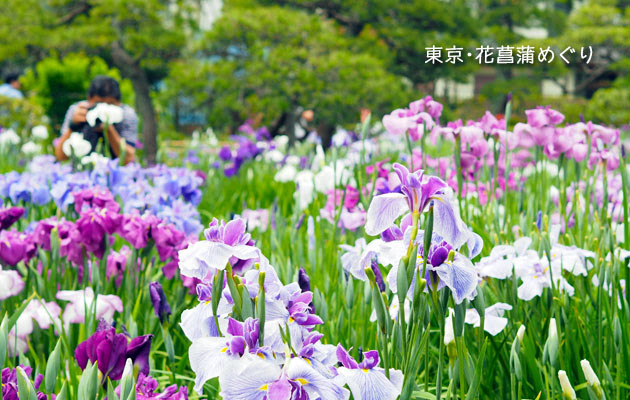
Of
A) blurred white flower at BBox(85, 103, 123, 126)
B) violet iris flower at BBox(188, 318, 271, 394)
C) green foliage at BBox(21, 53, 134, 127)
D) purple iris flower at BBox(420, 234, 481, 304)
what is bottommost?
violet iris flower at BBox(188, 318, 271, 394)

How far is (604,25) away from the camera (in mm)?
15141

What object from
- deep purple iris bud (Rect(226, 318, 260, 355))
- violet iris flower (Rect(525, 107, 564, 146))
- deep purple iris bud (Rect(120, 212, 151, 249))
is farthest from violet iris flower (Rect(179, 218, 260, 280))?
violet iris flower (Rect(525, 107, 564, 146))

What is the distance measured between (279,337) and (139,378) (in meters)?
0.36

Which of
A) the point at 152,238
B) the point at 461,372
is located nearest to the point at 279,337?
the point at 461,372

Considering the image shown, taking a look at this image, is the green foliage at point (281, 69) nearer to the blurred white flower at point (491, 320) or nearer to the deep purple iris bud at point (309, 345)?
the blurred white flower at point (491, 320)

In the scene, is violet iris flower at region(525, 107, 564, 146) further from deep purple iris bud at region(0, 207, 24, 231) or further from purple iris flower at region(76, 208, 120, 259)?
deep purple iris bud at region(0, 207, 24, 231)

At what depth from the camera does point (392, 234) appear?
3.30 feet

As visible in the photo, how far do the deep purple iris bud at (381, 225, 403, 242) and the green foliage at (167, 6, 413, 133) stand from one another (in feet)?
22.0

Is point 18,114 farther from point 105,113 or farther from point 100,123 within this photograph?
point 105,113

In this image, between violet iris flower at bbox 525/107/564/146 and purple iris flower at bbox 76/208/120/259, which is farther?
violet iris flower at bbox 525/107/564/146

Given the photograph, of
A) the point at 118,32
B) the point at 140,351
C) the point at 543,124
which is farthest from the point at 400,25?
the point at 140,351

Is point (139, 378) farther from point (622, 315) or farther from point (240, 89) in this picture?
point (240, 89)

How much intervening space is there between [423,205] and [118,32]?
8388 millimetres

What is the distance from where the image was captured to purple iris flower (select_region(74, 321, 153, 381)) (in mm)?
977
